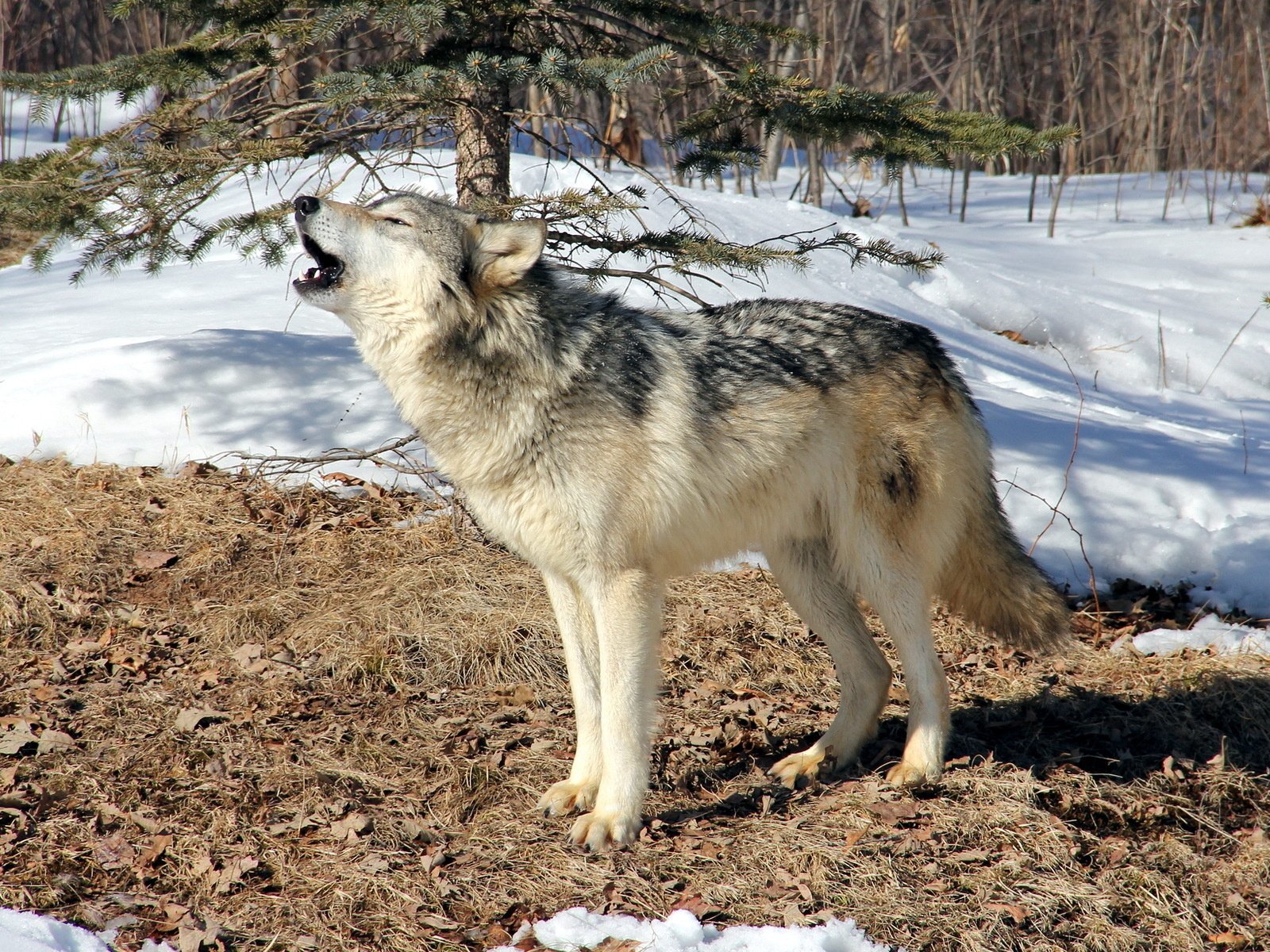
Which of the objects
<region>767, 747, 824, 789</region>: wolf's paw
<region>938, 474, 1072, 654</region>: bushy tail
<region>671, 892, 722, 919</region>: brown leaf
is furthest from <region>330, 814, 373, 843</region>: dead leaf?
<region>938, 474, 1072, 654</region>: bushy tail

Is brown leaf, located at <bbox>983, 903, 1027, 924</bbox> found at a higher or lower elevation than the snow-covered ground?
lower

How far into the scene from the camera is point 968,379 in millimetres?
8547

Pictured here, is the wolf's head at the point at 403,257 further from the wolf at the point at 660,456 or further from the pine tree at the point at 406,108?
the pine tree at the point at 406,108

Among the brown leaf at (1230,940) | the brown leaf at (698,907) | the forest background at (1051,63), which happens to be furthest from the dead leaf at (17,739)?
the forest background at (1051,63)

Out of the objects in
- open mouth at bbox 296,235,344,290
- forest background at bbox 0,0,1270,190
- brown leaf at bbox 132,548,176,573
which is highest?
forest background at bbox 0,0,1270,190

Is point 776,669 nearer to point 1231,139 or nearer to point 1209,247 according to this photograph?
point 1209,247

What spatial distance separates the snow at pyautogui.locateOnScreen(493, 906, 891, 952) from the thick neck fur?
1.52 metres

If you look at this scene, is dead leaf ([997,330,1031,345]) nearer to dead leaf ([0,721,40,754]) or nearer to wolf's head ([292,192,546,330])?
wolf's head ([292,192,546,330])

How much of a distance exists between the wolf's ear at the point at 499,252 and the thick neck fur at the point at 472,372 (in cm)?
7

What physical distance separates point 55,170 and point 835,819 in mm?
4325

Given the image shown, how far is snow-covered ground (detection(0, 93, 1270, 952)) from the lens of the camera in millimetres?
6109

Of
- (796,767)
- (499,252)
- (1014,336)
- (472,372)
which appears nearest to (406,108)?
(499,252)

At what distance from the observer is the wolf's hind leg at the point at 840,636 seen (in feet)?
14.6

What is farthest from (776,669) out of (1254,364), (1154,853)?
(1254,364)
